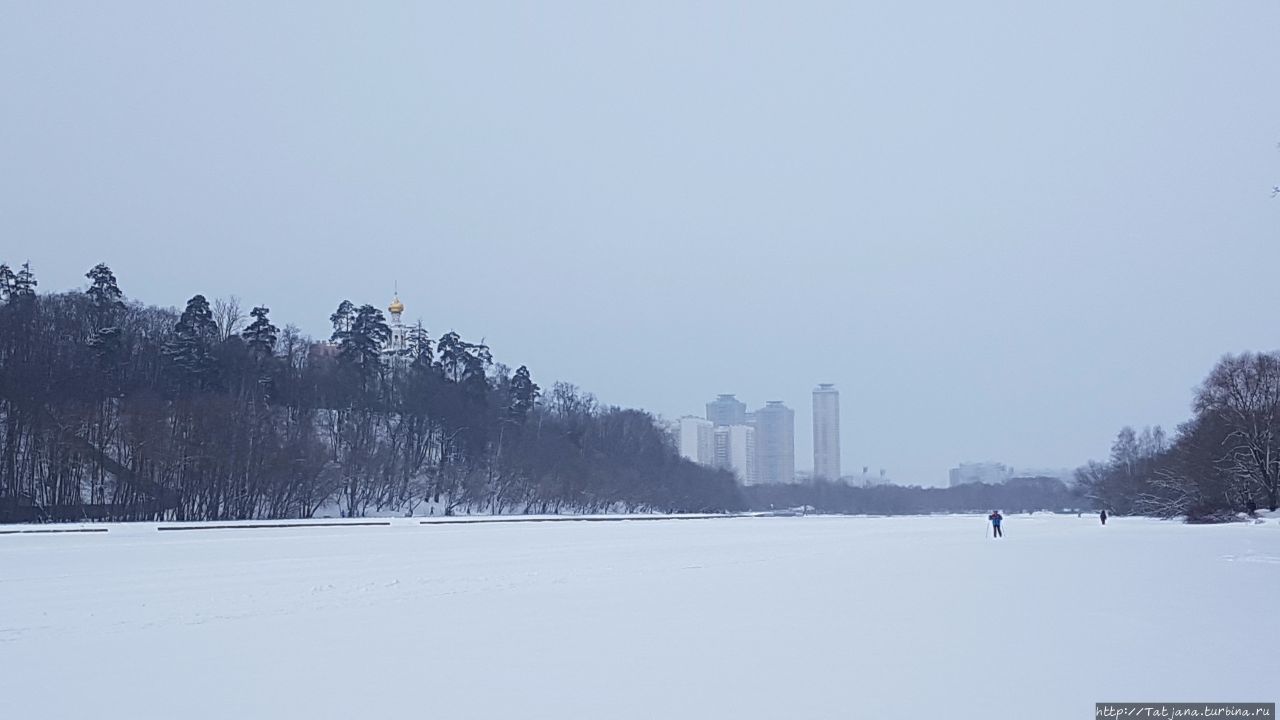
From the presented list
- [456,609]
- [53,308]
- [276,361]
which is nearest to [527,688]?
[456,609]

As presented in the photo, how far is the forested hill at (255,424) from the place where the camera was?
213ft

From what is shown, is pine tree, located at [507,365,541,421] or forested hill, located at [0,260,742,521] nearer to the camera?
forested hill, located at [0,260,742,521]

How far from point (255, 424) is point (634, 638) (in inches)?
2694

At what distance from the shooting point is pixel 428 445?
329 feet

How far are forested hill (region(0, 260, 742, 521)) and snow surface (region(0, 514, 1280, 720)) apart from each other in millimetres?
44206


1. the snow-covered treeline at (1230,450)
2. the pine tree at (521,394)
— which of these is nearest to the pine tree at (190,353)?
the pine tree at (521,394)

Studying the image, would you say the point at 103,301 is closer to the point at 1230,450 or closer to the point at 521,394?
the point at 521,394

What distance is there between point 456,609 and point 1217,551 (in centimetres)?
2333

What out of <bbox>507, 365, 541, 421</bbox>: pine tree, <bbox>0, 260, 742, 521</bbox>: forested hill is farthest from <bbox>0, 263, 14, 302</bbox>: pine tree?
<bbox>507, 365, 541, 421</bbox>: pine tree

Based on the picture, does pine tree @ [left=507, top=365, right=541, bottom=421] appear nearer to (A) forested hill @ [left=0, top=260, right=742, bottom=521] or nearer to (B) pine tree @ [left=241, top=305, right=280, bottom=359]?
(A) forested hill @ [left=0, top=260, right=742, bottom=521]

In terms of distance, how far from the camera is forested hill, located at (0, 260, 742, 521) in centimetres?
6506

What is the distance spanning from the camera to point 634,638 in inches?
521

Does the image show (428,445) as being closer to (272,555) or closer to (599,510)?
(599,510)

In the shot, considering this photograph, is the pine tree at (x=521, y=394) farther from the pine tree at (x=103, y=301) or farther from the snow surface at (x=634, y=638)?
the snow surface at (x=634, y=638)
